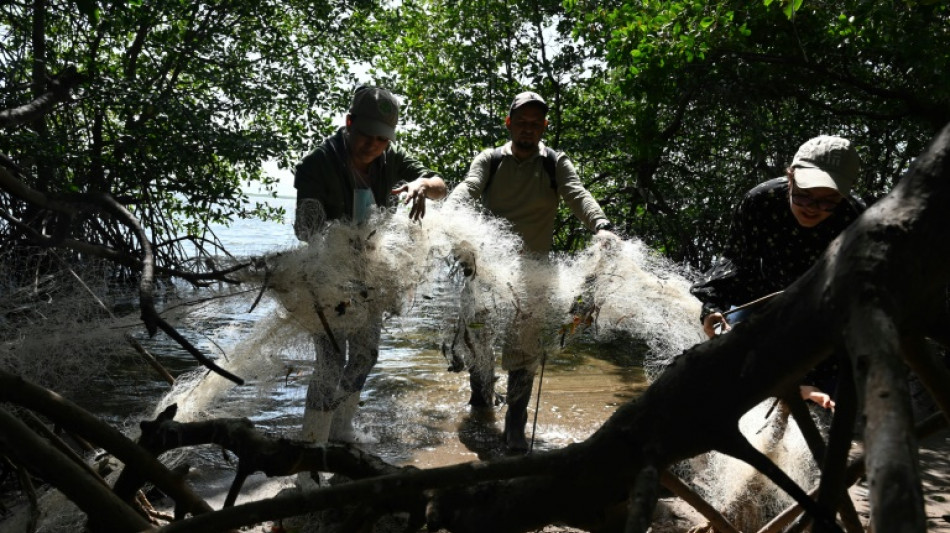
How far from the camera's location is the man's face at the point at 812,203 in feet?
10.1

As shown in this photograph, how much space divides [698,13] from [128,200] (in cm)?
559

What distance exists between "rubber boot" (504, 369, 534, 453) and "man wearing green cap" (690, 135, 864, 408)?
164 cm

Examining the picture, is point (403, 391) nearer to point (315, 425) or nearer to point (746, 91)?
point (315, 425)

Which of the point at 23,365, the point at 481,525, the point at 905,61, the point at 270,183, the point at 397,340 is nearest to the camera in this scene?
the point at 481,525

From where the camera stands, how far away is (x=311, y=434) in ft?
13.4

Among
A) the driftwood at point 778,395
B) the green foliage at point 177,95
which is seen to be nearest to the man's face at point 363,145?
the driftwood at point 778,395

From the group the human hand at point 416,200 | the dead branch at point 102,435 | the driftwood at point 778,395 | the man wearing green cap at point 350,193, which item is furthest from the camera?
the man wearing green cap at point 350,193

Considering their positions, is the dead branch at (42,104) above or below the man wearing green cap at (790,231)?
above

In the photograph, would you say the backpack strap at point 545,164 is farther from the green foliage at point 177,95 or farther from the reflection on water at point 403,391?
the green foliage at point 177,95

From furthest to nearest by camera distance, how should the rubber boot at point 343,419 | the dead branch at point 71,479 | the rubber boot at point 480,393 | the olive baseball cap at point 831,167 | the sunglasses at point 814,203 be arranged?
the rubber boot at point 480,393
the rubber boot at point 343,419
the sunglasses at point 814,203
the olive baseball cap at point 831,167
the dead branch at point 71,479

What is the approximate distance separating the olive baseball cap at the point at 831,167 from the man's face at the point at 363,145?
195cm

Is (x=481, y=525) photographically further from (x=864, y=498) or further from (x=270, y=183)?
(x=270, y=183)

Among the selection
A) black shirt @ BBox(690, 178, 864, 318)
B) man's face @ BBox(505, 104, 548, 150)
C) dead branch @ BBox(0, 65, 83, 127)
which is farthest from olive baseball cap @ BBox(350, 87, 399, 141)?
black shirt @ BBox(690, 178, 864, 318)

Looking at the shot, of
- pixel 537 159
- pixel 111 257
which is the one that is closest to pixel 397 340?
pixel 537 159
